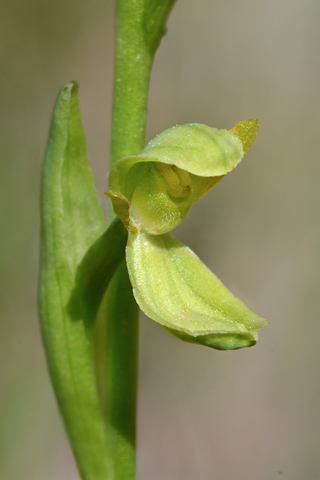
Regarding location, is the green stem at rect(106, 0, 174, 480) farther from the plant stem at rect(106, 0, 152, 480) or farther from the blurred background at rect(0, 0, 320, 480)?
the blurred background at rect(0, 0, 320, 480)

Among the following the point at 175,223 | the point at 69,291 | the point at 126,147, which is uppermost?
the point at 126,147

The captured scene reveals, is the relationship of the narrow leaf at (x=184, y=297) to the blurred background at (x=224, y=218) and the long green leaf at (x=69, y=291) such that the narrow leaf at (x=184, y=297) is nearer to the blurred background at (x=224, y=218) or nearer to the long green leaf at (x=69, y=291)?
the long green leaf at (x=69, y=291)

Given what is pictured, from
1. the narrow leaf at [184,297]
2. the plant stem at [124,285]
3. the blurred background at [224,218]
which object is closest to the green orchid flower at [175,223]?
the narrow leaf at [184,297]

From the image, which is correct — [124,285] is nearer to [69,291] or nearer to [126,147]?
[69,291]

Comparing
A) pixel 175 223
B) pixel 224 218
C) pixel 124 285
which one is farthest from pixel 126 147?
pixel 224 218

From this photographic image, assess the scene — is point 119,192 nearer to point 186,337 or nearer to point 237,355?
point 186,337

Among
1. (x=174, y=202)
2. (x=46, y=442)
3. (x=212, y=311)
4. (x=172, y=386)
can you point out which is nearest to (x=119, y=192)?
(x=174, y=202)
